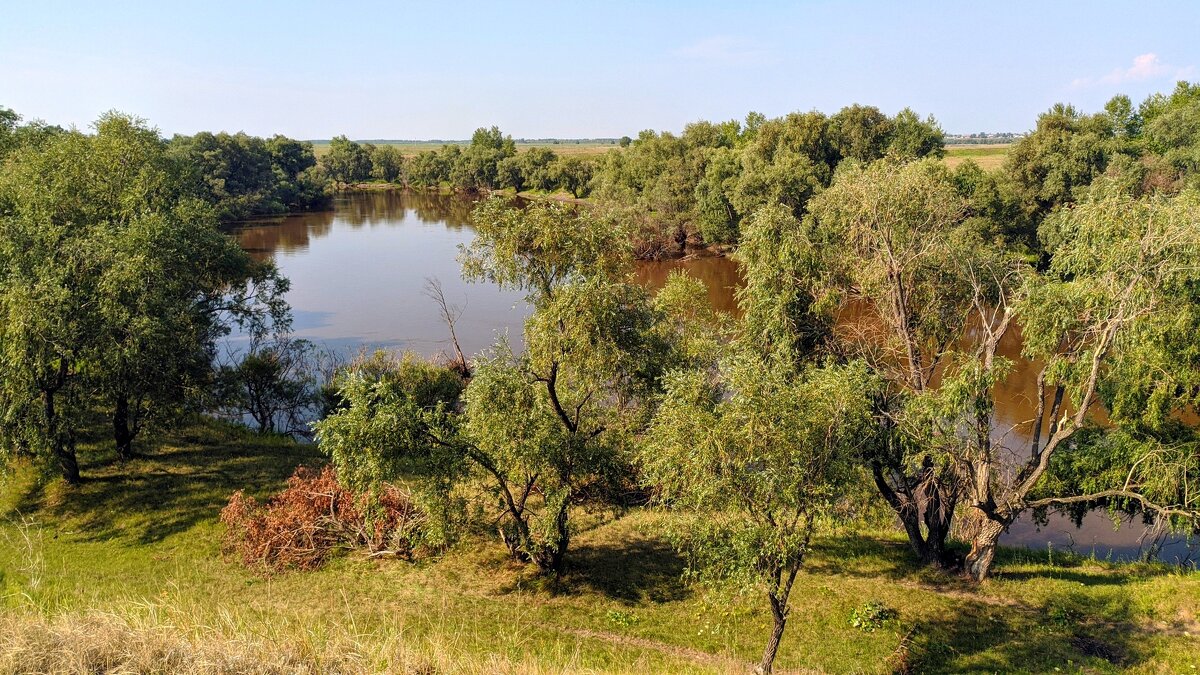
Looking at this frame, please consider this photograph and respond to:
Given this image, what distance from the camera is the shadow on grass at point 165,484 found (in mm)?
17672

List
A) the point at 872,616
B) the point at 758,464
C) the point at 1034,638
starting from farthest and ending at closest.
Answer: the point at 872,616
the point at 1034,638
the point at 758,464

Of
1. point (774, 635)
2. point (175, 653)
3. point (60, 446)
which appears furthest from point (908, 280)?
point (60, 446)

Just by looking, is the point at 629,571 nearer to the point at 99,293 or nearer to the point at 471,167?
the point at 99,293

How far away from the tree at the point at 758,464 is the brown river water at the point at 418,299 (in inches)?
261

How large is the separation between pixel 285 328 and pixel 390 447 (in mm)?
16465

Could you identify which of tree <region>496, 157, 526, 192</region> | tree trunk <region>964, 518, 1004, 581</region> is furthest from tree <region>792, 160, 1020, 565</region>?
tree <region>496, 157, 526, 192</region>

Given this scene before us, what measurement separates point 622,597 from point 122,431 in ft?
53.2

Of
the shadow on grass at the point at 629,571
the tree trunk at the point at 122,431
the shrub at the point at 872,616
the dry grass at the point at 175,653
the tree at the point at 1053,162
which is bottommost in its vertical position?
the shadow on grass at the point at 629,571

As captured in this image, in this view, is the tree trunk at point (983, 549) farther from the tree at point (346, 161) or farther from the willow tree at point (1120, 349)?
the tree at point (346, 161)

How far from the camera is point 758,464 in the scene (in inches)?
448

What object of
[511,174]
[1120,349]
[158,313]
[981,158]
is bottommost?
[158,313]

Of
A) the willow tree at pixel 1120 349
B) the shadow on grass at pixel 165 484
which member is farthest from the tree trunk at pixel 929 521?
the shadow on grass at pixel 165 484

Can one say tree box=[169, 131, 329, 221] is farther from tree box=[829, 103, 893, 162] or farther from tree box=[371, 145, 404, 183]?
tree box=[829, 103, 893, 162]

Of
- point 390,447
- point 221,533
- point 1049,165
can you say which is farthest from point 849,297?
point 1049,165
